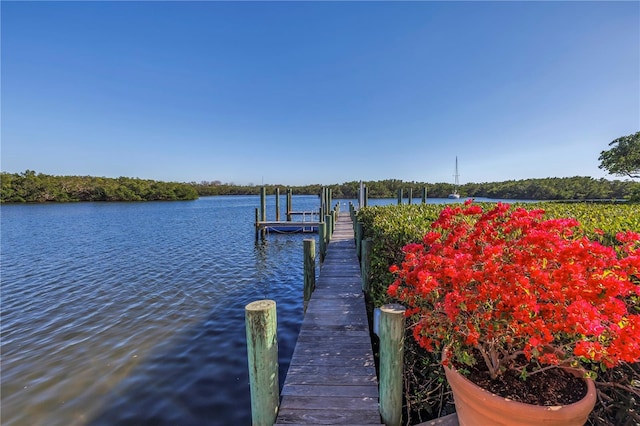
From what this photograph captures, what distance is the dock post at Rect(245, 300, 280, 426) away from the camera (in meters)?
2.60

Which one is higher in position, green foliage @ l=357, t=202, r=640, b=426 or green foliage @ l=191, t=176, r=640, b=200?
green foliage @ l=191, t=176, r=640, b=200

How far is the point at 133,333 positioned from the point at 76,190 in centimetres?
7095

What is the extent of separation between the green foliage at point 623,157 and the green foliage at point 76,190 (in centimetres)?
7548

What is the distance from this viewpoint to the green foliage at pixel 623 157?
2003 cm

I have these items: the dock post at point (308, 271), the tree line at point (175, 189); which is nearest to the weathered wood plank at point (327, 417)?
→ the dock post at point (308, 271)

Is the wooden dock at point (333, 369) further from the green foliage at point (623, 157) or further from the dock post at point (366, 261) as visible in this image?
the green foliage at point (623, 157)

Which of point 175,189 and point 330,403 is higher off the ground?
point 175,189

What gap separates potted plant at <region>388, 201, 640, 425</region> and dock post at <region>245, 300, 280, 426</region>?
1206 millimetres

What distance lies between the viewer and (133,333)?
6617 mm

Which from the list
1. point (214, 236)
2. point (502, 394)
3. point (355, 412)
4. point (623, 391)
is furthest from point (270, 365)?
point (214, 236)

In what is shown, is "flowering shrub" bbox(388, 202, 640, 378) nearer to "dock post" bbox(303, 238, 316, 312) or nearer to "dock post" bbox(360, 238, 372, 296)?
"dock post" bbox(360, 238, 372, 296)

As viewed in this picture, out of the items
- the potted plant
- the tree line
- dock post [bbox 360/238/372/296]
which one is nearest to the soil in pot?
the potted plant

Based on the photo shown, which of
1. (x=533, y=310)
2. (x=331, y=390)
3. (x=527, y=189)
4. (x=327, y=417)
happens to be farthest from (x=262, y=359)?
(x=527, y=189)

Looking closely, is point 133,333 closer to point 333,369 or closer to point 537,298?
point 333,369
